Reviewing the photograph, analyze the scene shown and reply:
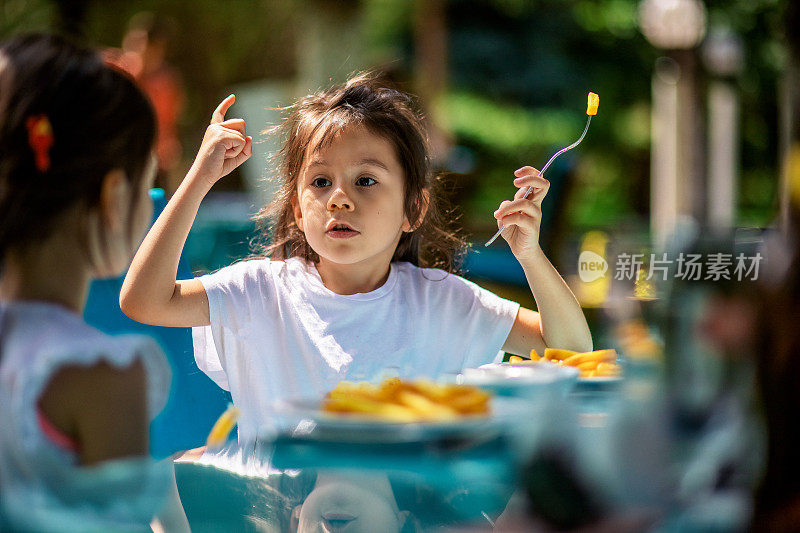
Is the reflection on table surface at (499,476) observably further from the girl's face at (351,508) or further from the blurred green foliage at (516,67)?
the blurred green foliage at (516,67)

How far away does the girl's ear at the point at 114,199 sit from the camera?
910 mm

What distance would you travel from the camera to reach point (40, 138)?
2.86ft

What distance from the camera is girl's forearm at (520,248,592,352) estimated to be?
5.27ft

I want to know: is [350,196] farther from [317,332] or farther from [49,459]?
[49,459]

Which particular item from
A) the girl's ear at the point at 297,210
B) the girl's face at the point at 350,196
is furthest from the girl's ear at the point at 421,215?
the girl's ear at the point at 297,210

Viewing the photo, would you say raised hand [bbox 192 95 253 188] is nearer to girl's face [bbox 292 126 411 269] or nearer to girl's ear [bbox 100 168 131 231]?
girl's face [bbox 292 126 411 269]

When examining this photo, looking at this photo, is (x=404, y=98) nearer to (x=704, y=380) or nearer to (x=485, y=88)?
(x=704, y=380)

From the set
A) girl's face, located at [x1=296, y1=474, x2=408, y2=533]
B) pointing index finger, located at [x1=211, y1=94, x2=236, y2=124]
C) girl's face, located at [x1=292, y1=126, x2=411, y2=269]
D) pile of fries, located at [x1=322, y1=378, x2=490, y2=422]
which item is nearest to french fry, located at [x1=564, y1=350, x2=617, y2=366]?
pile of fries, located at [x1=322, y1=378, x2=490, y2=422]

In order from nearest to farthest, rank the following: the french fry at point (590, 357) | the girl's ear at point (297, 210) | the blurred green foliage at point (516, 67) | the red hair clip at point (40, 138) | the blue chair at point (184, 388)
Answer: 1. the red hair clip at point (40, 138)
2. the french fry at point (590, 357)
3. the blue chair at point (184, 388)
4. the girl's ear at point (297, 210)
5. the blurred green foliage at point (516, 67)

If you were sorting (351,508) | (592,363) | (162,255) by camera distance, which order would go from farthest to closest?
(162,255), (592,363), (351,508)

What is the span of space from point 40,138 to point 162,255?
0.54 metres

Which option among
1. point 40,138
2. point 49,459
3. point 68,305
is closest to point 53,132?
point 40,138

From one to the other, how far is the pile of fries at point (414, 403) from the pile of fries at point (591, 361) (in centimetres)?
15

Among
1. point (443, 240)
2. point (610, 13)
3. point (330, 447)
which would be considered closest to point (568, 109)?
point (610, 13)
